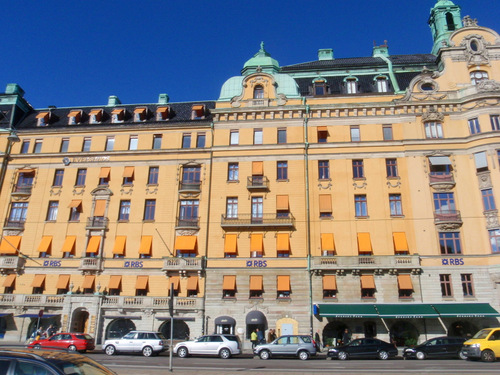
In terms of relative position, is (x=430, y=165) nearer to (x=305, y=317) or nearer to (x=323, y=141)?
(x=323, y=141)

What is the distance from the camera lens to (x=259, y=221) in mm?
37188

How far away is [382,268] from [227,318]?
1460cm

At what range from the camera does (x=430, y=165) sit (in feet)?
123

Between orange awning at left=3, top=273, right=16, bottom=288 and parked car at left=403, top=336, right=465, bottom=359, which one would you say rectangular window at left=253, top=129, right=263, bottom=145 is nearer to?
parked car at left=403, top=336, right=465, bottom=359

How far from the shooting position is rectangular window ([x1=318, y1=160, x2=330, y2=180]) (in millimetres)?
38781

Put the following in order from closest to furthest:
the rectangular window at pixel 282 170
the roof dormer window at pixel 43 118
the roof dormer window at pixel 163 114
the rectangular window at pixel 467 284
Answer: the rectangular window at pixel 467 284
the rectangular window at pixel 282 170
the roof dormer window at pixel 163 114
the roof dormer window at pixel 43 118

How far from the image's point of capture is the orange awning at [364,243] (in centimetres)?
3475

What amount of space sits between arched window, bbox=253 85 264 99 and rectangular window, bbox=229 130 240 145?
4.64m

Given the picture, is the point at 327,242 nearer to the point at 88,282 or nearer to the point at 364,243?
the point at 364,243

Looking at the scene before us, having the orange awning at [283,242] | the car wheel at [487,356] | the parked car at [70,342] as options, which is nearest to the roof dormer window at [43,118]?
the parked car at [70,342]

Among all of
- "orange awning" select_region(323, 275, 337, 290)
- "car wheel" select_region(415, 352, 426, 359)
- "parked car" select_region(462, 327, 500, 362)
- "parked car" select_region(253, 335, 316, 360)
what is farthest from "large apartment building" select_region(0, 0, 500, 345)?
"parked car" select_region(462, 327, 500, 362)

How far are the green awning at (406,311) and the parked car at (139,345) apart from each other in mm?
17750

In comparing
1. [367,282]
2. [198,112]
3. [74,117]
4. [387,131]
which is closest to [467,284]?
[367,282]

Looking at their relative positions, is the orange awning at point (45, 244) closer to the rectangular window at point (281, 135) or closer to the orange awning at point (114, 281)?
the orange awning at point (114, 281)
